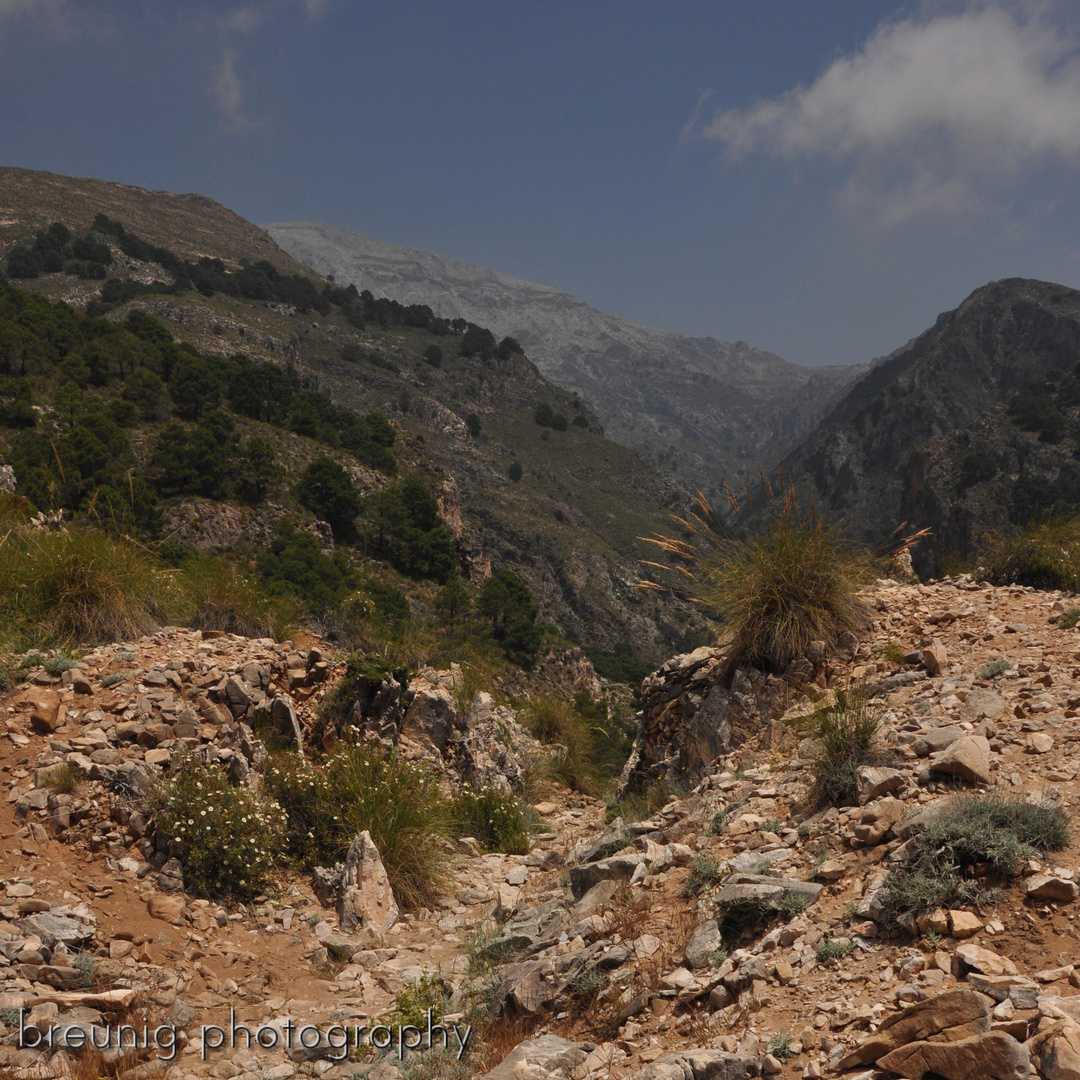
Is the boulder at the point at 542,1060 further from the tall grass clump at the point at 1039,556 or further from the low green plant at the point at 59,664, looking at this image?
the tall grass clump at the point at 1039,556

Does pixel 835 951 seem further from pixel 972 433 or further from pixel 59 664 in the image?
pixel 972 433

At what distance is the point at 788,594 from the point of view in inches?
298

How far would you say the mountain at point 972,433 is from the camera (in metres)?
65.8

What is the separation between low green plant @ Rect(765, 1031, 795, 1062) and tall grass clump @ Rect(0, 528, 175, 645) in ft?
22.9

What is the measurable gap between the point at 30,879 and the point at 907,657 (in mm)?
7297

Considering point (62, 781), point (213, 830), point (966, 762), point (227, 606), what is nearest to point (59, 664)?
point (62, 781)

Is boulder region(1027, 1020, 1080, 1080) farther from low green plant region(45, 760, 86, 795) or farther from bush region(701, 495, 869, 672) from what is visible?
low green plant region(45, 760, 86, 795)

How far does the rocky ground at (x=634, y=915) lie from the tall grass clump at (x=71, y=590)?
1.75 feet

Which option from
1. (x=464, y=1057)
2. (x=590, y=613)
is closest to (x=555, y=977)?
(x=464, y=1057)

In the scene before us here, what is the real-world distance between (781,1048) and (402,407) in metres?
87.7

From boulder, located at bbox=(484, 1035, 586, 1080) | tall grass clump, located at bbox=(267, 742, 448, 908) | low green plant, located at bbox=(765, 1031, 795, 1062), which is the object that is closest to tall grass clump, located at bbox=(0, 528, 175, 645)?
tall grass clump, located at bbox=(267, 742, 448, 908)

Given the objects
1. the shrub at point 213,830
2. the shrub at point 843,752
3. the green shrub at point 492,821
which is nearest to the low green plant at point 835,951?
the shrub at point 843,752

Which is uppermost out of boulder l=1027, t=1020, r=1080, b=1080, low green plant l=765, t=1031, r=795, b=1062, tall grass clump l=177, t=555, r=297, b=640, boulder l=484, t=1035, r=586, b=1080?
tall grass clump l=177, t=555, r=297, b=640

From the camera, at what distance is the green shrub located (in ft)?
26.5
